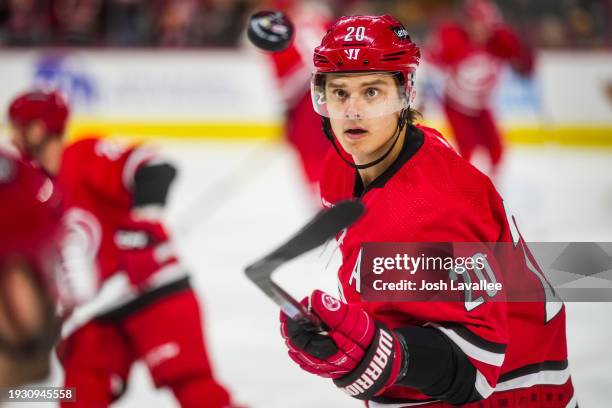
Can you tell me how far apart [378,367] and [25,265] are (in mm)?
410

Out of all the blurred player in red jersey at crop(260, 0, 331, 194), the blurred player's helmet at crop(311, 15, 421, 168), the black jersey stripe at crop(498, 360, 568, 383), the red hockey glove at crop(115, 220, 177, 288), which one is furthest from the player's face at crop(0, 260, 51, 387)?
the blurred player in red jersey at crop(260, 0, 331, 194)

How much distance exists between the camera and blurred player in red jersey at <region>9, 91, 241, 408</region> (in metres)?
1.74

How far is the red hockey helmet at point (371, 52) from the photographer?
107cm

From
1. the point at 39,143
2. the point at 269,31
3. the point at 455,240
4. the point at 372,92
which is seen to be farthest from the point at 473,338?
the point at 39,143

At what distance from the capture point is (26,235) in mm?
781

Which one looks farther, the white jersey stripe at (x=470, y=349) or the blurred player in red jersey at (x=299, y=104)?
the blurred player in red jersey at (x=299, y=104)

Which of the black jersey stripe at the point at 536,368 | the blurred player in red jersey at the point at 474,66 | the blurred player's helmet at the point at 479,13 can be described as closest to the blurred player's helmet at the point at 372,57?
the black jersey stripe at the point at 536,368

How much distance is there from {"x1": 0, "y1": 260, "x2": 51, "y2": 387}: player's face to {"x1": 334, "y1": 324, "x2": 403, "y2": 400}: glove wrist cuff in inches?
13.7

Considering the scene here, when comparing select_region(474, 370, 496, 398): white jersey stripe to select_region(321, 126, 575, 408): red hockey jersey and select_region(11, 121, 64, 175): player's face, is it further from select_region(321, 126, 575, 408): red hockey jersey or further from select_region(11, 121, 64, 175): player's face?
select_region(11, 121, 64, 175): player's face

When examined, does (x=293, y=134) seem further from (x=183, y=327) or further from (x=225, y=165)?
(x=225, y=165)

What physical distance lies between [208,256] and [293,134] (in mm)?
784

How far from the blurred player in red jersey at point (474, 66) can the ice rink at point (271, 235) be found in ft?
1.26

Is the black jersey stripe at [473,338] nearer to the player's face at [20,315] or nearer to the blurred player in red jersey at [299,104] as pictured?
the player's face at [20,315]

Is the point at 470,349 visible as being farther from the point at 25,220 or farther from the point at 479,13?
the point at 479,13
